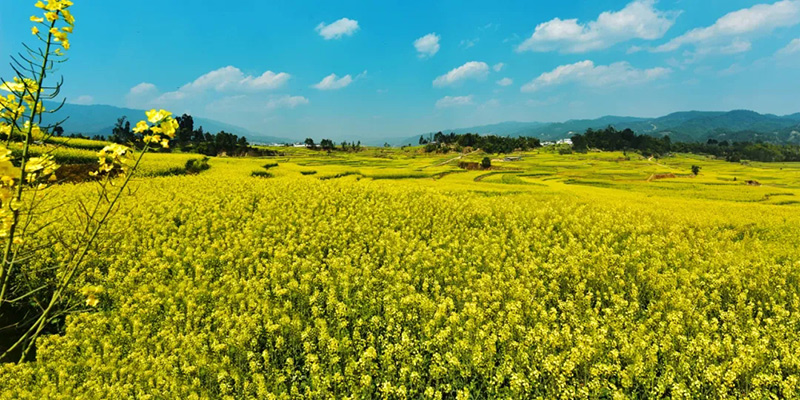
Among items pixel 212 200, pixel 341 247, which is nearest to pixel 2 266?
pixel 341 247

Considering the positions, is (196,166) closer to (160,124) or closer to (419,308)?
(419,308)

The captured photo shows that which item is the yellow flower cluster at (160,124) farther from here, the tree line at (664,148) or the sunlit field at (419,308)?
the tree line at (664,148)

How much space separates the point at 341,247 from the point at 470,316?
5.99 meters

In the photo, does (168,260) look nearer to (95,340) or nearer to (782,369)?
(95,340)

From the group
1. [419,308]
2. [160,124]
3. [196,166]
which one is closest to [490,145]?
[196,166]

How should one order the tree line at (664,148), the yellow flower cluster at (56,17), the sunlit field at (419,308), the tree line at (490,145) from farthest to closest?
the tree line at (490,145) < the tree line at (664,148) < the sunlit field at (419,308) < the yellow flower cluster at (56,17)

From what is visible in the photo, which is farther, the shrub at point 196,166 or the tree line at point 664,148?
the tree line at point 664,148

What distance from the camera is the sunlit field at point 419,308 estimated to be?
5.98m

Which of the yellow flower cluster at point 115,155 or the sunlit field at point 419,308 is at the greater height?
the yellow flower cluster at point 115,155

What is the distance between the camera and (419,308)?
7922mm

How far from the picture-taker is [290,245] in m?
11.5

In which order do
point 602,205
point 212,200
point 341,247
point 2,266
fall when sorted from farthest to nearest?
point 602,205 < point 212,200 < point 341,247 < point 2,266

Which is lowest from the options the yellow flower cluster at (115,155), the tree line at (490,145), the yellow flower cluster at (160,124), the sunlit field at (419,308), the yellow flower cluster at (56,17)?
the sunlit field at (419,308)

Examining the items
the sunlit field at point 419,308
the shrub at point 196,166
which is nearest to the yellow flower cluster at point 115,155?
the sunlit field at point 419,308
